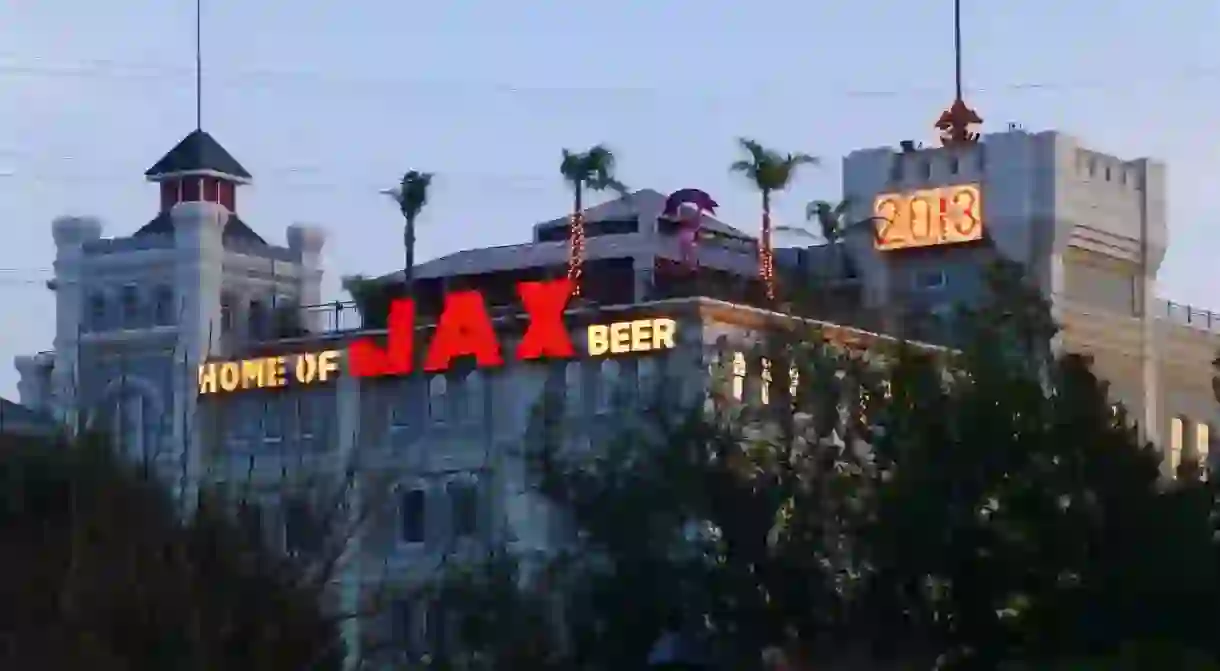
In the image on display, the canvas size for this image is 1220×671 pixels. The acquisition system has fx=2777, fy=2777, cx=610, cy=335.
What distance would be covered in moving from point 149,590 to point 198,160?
42916mm

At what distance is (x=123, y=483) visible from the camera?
966 inches

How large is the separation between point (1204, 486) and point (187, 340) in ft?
99.1

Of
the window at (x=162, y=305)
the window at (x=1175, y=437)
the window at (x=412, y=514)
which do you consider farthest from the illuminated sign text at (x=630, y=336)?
the window at (x=1175, y=437)

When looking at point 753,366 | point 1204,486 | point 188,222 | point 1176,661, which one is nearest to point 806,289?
point 753,366

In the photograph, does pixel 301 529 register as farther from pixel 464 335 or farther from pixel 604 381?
pixel 464 335

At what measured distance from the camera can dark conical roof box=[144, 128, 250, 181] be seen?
65062 mm

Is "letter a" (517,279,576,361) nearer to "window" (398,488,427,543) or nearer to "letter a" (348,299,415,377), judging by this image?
"letter a" (348,299,415,377)

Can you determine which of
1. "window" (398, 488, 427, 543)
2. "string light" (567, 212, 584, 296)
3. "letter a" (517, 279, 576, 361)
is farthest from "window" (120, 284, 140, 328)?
"letter a" (517, 279, 576, 361)

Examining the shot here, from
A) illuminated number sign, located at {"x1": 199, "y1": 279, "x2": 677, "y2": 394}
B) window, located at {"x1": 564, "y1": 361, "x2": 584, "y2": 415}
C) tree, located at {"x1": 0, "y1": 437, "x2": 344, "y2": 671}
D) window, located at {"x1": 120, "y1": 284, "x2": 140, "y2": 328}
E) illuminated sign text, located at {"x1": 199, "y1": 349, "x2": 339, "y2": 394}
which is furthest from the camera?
window, located at {"x1": 120, "y1": 284, "x2": 140, "y2": 328}

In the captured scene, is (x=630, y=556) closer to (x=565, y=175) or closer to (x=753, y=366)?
(x=753, y=366)

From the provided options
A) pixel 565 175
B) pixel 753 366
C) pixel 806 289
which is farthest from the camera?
pixel 565 175

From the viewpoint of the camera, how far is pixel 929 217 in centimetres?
5862

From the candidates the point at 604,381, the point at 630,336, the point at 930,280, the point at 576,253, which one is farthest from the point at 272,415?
the point at 930,280

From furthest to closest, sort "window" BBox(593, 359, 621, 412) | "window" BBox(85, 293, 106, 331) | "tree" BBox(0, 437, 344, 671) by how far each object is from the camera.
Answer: "window" BBox(85, 293, 106, 331) < "window" BBox(593, 359, 621, 412) < "tree" BBox(0, 437, 344, 671)
